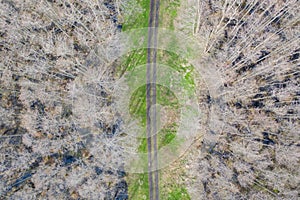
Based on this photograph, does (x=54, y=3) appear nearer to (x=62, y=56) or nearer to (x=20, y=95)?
(x=62, y=56)

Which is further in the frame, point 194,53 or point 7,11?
point 194,53

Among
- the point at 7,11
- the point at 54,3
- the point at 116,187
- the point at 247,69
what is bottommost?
the point at 116,187

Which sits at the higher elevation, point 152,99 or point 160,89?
point 160,89

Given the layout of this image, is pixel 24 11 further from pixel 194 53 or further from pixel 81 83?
pixel 194 53

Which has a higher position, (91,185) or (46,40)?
(46,40)

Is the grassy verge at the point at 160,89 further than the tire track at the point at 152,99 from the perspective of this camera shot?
No

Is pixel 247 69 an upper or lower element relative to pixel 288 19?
lower

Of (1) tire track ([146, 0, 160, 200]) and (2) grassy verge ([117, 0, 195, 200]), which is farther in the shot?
(1) tire track ([146, 0, 160, 200])

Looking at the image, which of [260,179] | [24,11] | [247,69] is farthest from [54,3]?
[260,179]

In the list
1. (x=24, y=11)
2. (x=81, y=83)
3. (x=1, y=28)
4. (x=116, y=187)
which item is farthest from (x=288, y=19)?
(x=1, y=28)
